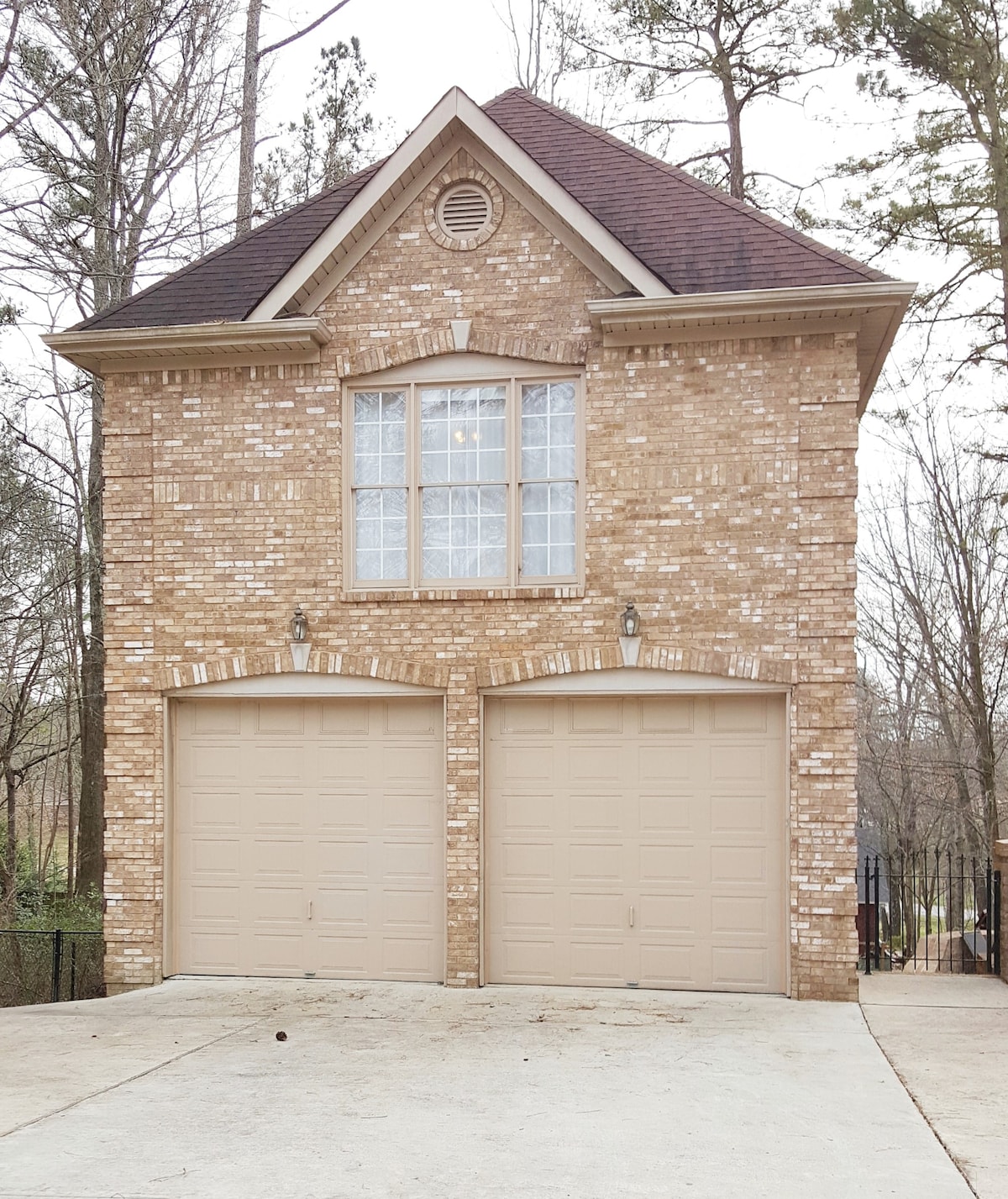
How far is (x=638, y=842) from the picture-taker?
1085cm

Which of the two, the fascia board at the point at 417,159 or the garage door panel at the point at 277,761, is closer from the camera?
the fascia board at the point at 417,159

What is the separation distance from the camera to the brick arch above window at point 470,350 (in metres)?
11.0

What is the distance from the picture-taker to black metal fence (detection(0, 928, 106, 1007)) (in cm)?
1550

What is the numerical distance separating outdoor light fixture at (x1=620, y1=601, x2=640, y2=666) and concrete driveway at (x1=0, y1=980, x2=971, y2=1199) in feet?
9.50

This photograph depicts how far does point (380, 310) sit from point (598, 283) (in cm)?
203

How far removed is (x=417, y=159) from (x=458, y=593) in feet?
12.9

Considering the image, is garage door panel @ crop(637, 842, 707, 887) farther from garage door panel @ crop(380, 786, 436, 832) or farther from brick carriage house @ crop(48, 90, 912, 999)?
garage door panel @ crop(380, 786, 436, 832)

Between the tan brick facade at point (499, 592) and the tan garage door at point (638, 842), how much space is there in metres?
0.31

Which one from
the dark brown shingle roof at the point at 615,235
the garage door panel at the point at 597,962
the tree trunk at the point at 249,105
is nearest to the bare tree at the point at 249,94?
the tree trunk at the point at 249,105

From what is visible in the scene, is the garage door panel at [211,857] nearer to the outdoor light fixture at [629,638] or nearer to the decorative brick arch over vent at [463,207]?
the outdoor light fixture at [629,638]

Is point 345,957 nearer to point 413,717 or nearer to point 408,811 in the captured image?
point 408,811

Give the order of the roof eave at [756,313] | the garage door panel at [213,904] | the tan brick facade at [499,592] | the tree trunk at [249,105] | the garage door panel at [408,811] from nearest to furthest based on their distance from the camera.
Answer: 1. the roof eave at [756,313]
2. the tan brick facade at [499,592]
3. the garage door panel at [408,811]
4. the garage door panel at [213,904]
5. the tree trunk at [249,105]

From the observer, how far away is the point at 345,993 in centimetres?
1069

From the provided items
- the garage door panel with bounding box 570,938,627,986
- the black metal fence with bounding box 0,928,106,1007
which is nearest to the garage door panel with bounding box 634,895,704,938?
the garage door panel with bounding box 570,938,627,986
